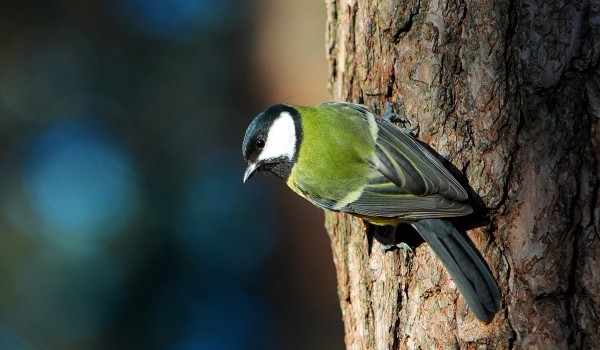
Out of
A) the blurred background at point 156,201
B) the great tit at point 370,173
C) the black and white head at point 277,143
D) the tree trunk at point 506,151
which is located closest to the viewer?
the tree trunk at point 506,151

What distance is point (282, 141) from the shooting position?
8.51ft

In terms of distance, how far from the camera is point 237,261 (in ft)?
18.0

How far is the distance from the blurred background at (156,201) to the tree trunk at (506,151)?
2.73 m

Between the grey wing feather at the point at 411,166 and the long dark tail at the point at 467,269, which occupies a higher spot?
the grey wing feather at the point at 411,166

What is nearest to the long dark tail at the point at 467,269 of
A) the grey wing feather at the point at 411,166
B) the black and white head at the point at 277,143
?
the grey wing feather at the point at 411,166

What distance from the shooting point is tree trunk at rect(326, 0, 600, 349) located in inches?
74.3

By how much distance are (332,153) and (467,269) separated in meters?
0.73

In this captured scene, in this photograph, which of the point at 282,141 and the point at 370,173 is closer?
the point at 370,173

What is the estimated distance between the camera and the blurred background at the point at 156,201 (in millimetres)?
5258

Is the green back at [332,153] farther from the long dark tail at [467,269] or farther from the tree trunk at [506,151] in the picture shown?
the long dark tail at [467,269]

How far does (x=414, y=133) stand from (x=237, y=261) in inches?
137

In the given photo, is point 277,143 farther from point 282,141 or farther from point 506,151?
point 506,151

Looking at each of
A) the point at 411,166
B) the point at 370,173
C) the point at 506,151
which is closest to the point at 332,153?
the point at 370,173

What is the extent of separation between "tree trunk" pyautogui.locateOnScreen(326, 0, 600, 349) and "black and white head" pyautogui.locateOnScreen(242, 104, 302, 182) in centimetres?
42
